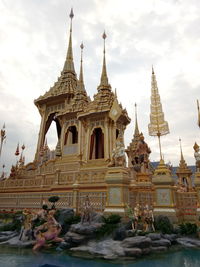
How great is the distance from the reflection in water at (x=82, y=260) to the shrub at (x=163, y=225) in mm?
1162

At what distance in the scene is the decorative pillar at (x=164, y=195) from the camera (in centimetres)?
1037


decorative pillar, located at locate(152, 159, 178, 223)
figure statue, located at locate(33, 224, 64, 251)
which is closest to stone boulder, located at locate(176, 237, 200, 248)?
decorative pillar, located at locate(152, 159, 178, 223)

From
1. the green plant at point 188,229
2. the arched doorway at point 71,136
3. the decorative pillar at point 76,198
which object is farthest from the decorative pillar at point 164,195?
the arched doorway at point 71,136

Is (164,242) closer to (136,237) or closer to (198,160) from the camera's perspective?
(136,237)

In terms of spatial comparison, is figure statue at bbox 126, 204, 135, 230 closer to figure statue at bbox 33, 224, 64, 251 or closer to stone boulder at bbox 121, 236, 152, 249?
stone boulder at bbox 121, 236, 152, 249

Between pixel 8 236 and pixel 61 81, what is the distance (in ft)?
66.1

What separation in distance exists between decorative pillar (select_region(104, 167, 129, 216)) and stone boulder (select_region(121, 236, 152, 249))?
6.92ft

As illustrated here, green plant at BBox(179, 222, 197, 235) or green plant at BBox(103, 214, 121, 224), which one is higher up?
green plant at BBox(103, 214, 121, 224)

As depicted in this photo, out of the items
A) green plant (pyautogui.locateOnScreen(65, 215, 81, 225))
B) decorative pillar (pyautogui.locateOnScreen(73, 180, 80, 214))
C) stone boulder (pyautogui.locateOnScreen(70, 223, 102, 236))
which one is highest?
decorative pillar (pyautogui.locateOnScreen(73, 180, 80, 214))

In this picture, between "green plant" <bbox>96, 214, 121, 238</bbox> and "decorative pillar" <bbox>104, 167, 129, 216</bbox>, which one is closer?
"green plant" <bbox>96, 214, 121, 238</bbox>

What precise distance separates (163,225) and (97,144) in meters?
13.5

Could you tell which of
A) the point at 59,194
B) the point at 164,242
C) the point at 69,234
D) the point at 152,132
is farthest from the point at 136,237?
the point at 152,132

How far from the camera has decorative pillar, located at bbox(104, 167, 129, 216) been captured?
10.2 metres

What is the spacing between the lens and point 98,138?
22438 mm
